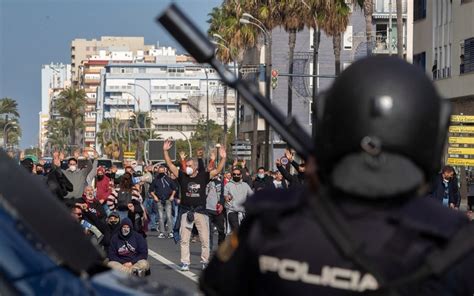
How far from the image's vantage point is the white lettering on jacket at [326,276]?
9.68ft

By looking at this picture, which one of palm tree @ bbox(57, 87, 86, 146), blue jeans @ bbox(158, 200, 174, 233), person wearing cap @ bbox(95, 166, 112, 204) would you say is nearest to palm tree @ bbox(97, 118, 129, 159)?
palm tree @ bbox(57, 87, 86, 146)

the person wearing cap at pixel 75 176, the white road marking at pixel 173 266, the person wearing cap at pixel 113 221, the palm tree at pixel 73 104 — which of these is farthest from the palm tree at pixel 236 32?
the palm tree at pixel 73 104

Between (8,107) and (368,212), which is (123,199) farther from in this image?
(8,107)

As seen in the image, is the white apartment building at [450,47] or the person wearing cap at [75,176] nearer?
the person wearing cap at [75,176]

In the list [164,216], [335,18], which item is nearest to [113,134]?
[335,18]

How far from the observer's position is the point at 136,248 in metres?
17.0

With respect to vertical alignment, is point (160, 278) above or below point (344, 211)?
below

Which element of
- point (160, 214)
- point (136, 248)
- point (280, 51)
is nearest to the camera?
point (136, 248)

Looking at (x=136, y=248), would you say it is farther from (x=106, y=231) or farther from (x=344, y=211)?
(x=344, y=211)

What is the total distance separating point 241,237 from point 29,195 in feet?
→ 2.55

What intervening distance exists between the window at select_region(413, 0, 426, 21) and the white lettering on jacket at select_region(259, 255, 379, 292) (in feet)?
189

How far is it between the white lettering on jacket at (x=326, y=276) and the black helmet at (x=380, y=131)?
182 millimetres

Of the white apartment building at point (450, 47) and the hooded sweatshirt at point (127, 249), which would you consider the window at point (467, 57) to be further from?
the hooded sweatshirt at point (127, 249)

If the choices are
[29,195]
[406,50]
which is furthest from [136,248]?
[406,50]
